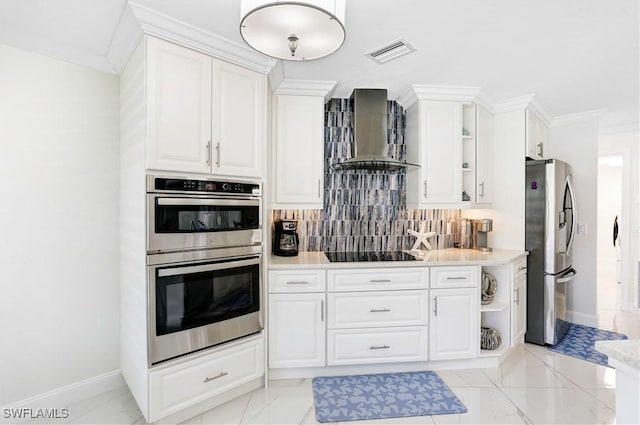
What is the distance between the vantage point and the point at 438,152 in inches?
118

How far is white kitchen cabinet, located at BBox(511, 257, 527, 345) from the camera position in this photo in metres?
2.86

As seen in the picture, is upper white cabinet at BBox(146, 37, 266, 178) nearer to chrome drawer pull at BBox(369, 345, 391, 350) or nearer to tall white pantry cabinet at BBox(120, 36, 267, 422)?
tall white pantry cabinet at BBox(120, 36, 267, 422)

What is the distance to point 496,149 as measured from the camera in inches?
132

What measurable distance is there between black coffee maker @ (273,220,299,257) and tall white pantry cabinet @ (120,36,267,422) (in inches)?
25.3

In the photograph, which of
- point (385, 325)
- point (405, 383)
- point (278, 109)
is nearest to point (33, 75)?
point (278, 109)

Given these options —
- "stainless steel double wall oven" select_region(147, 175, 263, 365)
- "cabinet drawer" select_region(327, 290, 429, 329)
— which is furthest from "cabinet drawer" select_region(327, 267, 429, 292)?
"stainless steel double wall oven" select_region(147, 175, 263, 365)

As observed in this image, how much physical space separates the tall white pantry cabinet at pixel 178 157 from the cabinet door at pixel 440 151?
1.54 metres

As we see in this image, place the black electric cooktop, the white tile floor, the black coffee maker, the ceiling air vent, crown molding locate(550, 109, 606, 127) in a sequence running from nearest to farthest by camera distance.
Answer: the white tile floor → the ceiling air vent → the black electric cooktop → the black coffee maker → crown molding locate(550, 109, 606, 127)

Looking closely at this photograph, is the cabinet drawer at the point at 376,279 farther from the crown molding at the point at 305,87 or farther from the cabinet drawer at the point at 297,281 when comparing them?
the crown molding at the point at 305,87

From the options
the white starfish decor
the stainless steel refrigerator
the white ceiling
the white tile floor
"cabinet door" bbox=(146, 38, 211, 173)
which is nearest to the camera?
the white ceiling

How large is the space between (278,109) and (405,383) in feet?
7.93

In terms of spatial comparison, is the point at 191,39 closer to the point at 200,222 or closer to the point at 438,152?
the point at 200,222

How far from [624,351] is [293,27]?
1.57 metres

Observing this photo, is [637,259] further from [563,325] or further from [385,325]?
[385,325]
